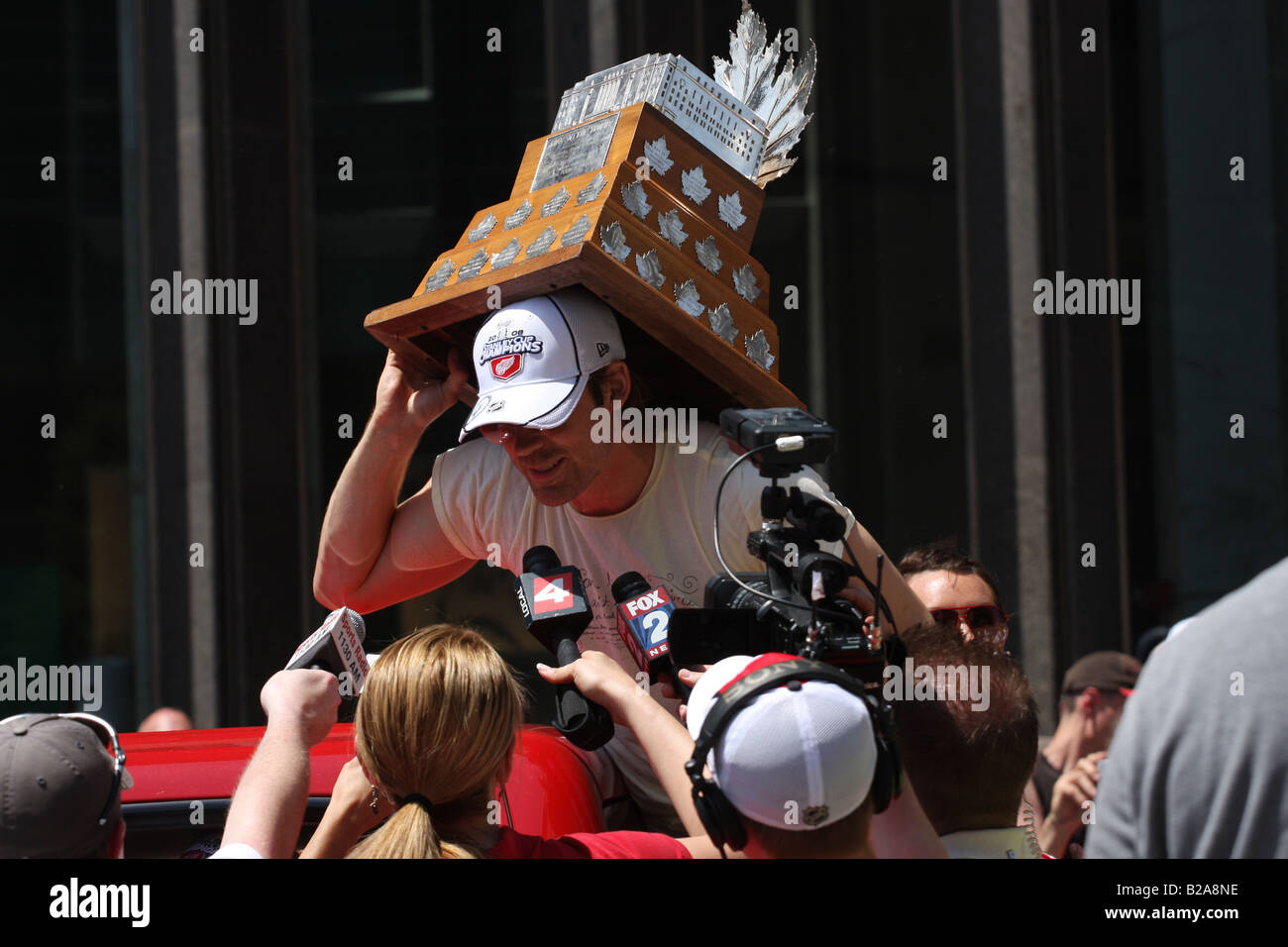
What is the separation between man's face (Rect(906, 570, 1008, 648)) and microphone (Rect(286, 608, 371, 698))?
1.59m

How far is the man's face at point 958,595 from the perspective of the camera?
3.71 m

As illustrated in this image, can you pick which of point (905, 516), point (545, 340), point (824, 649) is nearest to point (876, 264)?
point (905, 516)

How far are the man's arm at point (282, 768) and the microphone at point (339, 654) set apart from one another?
5 cm

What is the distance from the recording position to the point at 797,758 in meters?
2.01

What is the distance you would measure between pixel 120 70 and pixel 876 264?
4.68m

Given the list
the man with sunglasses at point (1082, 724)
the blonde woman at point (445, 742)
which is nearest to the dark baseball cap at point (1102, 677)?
the man with sunglasses at point (1082, 724)

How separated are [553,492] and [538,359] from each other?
313 mm

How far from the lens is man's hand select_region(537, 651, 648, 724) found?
8.79 feet

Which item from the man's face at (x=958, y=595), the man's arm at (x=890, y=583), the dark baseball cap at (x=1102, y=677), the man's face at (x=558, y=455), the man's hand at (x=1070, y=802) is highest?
the man's face at (x=558, y=455)

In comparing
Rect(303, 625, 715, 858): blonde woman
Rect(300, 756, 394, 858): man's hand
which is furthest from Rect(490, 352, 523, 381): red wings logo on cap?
Rect(300, 756, 394, 858): man's hand

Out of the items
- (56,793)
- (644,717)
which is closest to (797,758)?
(644,717)

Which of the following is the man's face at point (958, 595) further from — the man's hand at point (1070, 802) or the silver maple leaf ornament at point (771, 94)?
the silver maple leaf ornament at point (771, 94)

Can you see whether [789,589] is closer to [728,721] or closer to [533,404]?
[728,721]
